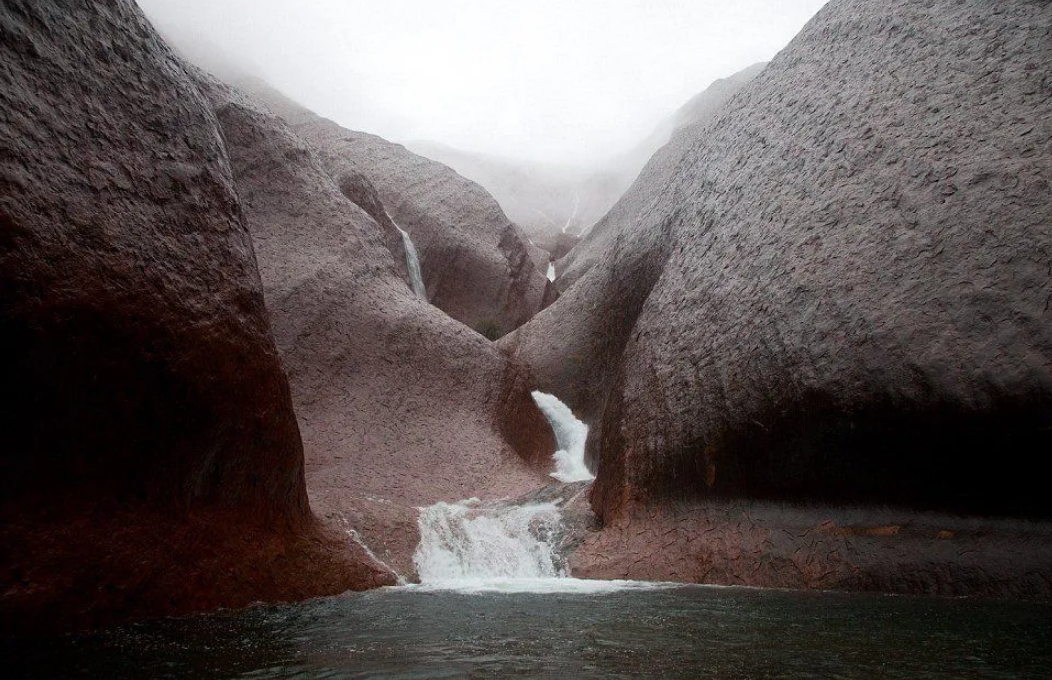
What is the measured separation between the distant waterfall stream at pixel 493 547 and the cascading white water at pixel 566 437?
129 inches

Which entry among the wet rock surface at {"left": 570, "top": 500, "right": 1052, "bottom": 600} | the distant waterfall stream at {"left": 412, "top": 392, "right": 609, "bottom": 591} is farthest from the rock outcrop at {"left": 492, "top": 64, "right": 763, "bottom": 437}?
the wet rock surface at {"left": 570, "top": 500, "right": 1052, "bottom": 600}

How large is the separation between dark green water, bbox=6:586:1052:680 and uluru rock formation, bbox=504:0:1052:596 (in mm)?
1602

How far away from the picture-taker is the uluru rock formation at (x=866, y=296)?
6473 mm

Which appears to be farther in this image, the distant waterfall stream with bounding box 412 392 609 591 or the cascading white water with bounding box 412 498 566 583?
the cascading white water with bounding box 412 498 566 583

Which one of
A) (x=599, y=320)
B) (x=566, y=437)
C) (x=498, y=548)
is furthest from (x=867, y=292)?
(x=566, y=437)

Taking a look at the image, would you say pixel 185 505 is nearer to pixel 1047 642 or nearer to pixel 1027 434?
pixel 1047 642

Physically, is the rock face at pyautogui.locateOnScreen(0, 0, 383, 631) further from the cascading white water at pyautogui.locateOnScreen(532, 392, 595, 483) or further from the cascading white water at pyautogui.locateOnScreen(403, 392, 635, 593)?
the cascading white water at pyautogui.locateOnScreen(532, 392, 595, 483)

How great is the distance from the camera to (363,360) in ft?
41.8

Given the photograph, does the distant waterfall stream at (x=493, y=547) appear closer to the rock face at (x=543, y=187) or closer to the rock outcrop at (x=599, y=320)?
the rock outcrop at (x=599, y=320)

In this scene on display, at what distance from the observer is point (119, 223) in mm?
4992

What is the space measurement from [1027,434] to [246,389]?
7239 mm

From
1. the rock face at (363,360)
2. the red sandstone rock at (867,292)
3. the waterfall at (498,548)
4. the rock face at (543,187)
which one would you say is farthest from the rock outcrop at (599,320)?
the rock face at (543,187)

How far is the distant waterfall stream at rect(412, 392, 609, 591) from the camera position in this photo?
844 cm

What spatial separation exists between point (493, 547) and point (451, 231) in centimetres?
1450
